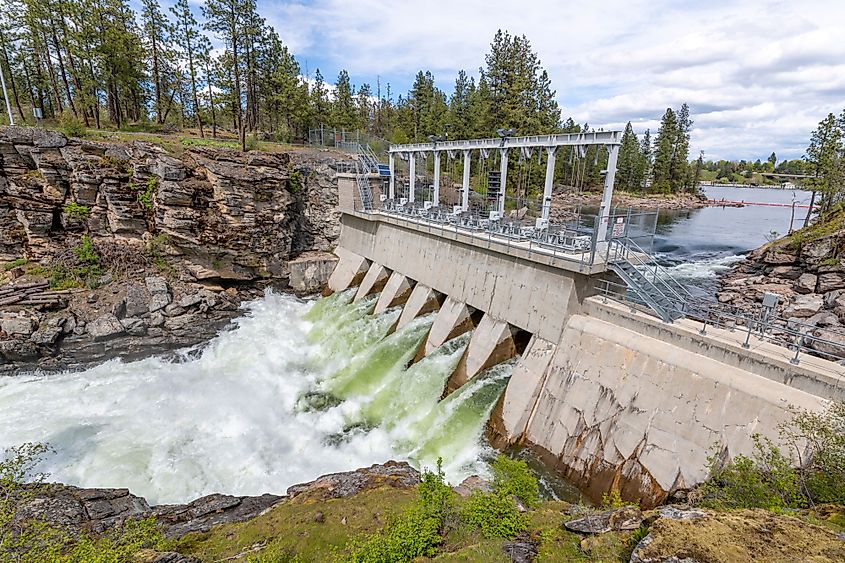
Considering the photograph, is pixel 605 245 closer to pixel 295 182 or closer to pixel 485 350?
pixel 485 350

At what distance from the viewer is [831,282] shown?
2645 centimetres

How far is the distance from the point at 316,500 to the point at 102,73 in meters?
39.7

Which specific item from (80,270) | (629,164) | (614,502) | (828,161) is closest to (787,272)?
(828,161)

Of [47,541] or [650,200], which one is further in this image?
[650,200]

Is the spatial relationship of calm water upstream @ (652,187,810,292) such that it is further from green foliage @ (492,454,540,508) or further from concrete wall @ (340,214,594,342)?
green foliage @ (492,454,540,508)

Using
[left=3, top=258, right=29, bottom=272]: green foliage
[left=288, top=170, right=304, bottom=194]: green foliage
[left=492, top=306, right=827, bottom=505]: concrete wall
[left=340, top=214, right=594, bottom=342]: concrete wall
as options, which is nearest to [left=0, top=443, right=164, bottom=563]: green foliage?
[left=492, top=306, right=827, bottom=505]: concrete wall

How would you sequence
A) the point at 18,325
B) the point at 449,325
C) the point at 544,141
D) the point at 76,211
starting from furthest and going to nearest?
the point at 76,211, the point at 18,325, the point at 449,325, the point at 544,141

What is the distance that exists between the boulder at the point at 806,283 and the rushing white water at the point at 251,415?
82.3 ft

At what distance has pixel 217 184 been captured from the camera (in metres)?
25.8

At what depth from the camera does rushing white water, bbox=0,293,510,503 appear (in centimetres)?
1351

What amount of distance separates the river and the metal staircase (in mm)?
5964

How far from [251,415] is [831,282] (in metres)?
35.7

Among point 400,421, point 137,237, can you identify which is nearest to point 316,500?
point 400,421

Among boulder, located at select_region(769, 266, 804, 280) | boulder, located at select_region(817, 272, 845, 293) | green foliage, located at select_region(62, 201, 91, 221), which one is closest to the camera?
green foliage, located at select_region(62, 201, 91, 221)
